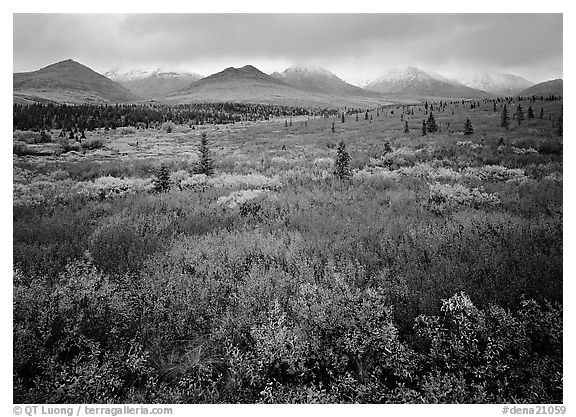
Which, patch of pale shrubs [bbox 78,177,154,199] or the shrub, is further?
the shrub

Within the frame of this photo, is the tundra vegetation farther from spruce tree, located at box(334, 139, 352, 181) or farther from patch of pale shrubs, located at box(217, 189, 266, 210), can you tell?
spruce tree, located at box(334, 139, 352, 181)

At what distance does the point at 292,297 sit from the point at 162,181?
672 centimetres

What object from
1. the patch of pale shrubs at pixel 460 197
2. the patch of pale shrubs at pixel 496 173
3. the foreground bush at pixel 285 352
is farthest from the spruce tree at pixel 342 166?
the foreground bush at pixel 285 352

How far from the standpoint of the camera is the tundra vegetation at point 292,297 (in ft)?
9.62

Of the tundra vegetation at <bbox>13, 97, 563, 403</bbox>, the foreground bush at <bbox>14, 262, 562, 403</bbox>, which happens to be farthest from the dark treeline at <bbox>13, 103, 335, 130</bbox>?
the foreground bush at <bbox>14, 262, 562, 403</bbox>

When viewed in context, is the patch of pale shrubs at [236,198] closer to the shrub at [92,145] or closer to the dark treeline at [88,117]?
the dark treeline at [88,117]

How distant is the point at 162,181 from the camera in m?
8.80

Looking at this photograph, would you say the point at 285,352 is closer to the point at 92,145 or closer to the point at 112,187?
the point at 112,187

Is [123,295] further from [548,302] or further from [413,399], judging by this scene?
[548,302]

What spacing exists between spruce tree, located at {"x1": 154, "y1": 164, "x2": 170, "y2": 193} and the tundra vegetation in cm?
179

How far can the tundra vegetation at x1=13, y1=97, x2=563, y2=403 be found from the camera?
115 inches

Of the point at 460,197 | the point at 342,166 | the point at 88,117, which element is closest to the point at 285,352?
the point at 460,197
